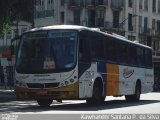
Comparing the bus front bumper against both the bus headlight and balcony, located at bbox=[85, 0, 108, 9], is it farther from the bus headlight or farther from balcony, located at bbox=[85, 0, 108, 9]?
balcony, located at bbox=[85, 0, 108, 9]

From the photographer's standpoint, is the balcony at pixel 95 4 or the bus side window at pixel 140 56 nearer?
the bus side window at pixel 140 56

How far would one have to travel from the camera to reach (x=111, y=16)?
73812 millimetres

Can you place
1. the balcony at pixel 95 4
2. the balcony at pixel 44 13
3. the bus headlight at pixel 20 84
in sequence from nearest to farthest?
1. the bus headlight at pixel 20 84
2. the balcony at pixel 95 4
3. the balcony at pixel 44 13

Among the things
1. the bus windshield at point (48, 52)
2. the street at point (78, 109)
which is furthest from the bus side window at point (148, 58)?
the bus windshield at point (48, 52)

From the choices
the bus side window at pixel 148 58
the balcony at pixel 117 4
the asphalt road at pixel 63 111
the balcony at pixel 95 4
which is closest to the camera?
the asphalt road at pixel 63 111

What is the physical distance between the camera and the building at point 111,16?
7294cm

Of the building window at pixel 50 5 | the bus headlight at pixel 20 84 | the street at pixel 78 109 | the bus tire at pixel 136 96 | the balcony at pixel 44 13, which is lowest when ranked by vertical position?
the bus tire at pixel 136 96

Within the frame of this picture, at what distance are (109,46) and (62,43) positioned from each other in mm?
3850

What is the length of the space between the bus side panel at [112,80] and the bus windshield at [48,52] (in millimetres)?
3560

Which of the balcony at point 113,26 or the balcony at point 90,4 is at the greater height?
the balcony at point 90,4

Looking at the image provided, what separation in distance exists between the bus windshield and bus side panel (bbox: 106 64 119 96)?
11.7 ft

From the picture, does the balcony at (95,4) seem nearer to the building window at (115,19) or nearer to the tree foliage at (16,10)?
the building window at (115,19)

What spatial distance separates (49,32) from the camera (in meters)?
21.9

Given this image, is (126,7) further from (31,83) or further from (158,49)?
(31,83)
